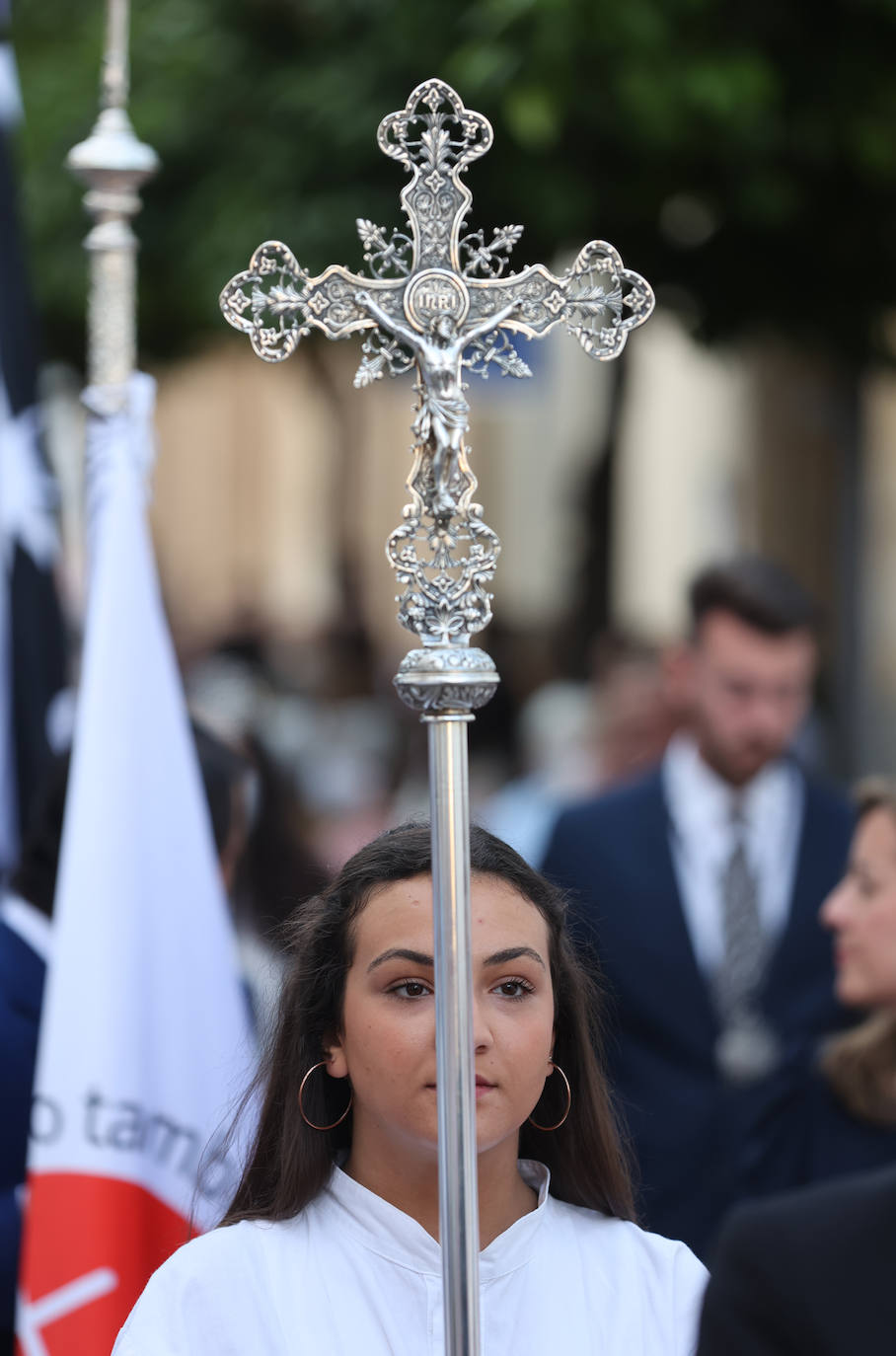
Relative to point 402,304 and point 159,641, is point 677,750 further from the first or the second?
point 402,304

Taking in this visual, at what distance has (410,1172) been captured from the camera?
213 cm

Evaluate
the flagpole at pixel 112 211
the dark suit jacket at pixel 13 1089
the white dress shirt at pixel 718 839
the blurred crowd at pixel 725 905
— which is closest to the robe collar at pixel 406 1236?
the dark suit jacket at pixel 13 1089

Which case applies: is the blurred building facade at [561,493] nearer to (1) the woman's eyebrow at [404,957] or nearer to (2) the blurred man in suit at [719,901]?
(2) the blurred man in suit at [719,901]

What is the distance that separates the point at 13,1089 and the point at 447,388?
5.26 ft

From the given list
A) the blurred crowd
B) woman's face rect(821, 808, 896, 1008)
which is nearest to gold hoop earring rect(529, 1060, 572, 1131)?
the blurred crowd

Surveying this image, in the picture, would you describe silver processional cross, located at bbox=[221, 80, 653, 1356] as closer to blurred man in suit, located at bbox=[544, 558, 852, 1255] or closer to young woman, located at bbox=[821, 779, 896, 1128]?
young woman, located at bbox=[821, 779, 896, 1128]

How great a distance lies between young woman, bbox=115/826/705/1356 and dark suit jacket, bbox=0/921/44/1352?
94cm

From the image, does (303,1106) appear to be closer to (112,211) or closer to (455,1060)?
(455,1060)

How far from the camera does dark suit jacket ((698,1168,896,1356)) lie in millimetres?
1395

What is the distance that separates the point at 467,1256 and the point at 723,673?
9.42ft

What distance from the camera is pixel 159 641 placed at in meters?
3.33

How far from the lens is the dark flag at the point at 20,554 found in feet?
13.6

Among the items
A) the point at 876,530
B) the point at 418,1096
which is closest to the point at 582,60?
the point at 418,1096

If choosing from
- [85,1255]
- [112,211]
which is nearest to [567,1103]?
[85,1255]
